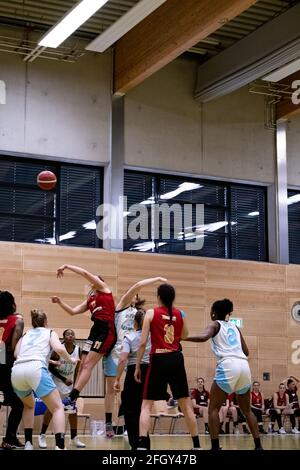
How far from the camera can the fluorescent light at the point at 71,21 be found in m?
14.6

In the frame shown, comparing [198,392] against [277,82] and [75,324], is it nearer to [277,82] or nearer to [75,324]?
[75,324]

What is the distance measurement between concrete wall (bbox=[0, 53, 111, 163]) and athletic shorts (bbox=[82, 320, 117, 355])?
25.5ft

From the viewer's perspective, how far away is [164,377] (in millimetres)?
8680

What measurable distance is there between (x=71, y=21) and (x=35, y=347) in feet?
27.2

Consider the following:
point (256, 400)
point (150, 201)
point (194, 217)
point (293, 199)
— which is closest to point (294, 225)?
point (293, 199)

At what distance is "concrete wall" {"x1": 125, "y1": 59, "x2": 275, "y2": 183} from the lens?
1897 cm

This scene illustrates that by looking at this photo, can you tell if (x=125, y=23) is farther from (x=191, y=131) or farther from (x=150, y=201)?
(x=150, y=201)

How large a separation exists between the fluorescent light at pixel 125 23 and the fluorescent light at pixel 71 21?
0.76m

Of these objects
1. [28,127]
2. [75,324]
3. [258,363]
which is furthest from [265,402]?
[28,127]

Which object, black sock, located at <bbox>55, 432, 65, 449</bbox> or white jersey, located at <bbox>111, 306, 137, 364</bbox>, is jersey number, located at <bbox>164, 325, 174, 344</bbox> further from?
white jersey, located at <bbox>111, 306, 137, 364</bbox>

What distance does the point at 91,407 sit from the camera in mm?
17250

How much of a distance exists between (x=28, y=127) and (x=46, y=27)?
2337 millimetres

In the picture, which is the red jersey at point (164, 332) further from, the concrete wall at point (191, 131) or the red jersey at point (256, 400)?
the concrete wall at point (191, 131)

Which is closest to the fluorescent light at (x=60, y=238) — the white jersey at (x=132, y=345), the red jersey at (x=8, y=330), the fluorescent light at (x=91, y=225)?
the fluorescent light at (x=91, y=225)
